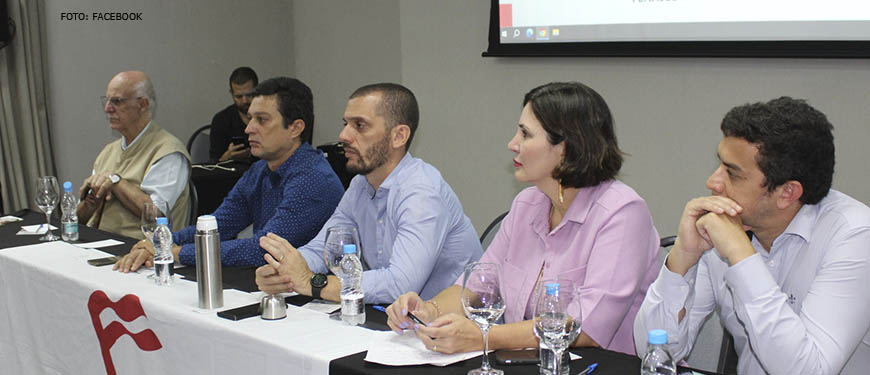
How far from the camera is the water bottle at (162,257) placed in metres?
2.32

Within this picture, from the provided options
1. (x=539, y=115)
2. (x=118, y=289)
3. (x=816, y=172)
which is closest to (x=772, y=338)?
(x=816, y=172)

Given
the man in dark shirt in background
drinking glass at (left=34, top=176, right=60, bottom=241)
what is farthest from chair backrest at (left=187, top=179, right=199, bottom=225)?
the man in dark shirt in background

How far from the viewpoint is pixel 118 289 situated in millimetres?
2256

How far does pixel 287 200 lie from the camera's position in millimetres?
2818

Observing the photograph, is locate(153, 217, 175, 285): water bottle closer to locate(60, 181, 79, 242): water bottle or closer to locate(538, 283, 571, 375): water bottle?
locate(60, 181, 79, 242): water bottle

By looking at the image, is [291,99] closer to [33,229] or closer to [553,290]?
[33,229]

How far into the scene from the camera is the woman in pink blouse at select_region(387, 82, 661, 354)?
185cm

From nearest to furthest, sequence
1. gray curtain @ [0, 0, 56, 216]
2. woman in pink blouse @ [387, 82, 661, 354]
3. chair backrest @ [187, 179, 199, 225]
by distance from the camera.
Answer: woman in pink blouse @ [387, 82, 661, 354] < chair backrest @ [187, 179, 199, 225] < gray curtain @ [0, 0, 56, 216]

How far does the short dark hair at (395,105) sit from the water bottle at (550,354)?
3.92 feet

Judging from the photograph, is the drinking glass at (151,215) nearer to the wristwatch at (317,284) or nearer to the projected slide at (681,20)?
the wristwatch at (317,284)

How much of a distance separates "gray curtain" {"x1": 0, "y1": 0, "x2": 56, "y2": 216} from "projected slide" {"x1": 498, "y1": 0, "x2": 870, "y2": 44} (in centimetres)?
337

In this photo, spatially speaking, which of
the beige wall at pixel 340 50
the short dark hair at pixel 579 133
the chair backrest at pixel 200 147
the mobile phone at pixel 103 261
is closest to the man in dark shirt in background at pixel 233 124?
the chair backrest at pixel 200 147

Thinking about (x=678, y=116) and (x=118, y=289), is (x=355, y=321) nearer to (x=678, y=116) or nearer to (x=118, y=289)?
(x=118, y=289)

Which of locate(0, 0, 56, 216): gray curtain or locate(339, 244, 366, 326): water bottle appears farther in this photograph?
locate(0, 0, 56, 216): gray curtain
